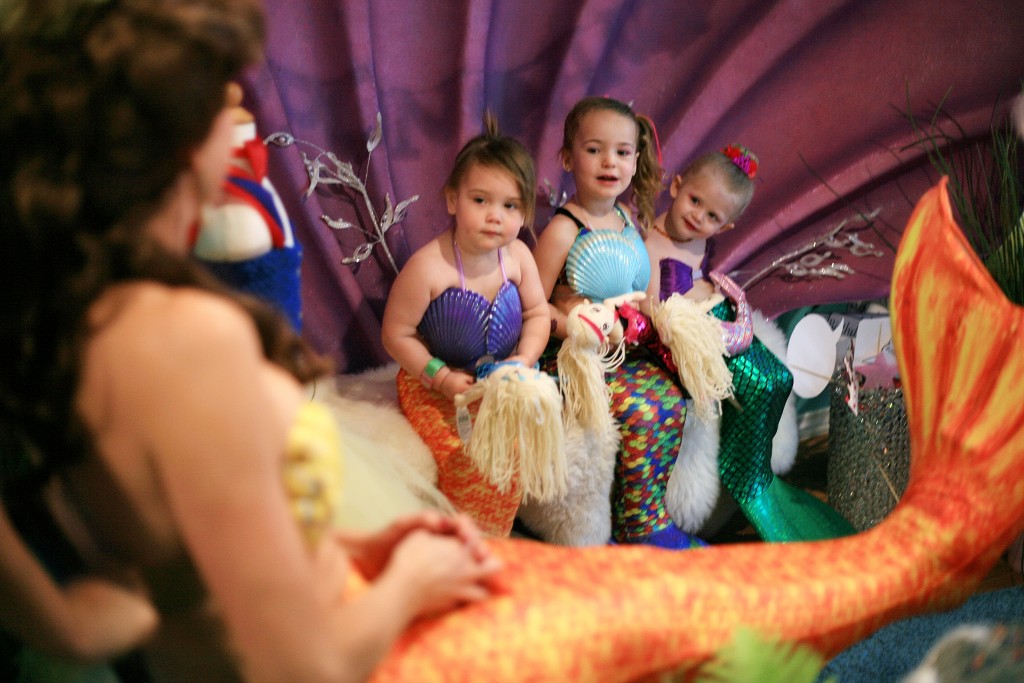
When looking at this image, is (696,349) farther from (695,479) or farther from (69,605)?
(69,605)

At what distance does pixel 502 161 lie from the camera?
1.35 meters

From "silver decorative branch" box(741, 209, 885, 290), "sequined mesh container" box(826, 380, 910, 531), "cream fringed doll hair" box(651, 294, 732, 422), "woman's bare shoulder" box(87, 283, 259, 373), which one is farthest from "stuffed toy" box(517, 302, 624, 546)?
"woman's bare shoulder" box(87, 283, 259, 373)

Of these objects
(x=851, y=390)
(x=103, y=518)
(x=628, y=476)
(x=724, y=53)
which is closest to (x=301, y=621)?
(x=103, y=518)

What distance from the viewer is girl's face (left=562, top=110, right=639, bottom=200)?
1.52 m

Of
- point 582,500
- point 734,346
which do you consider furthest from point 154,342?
point 734,346

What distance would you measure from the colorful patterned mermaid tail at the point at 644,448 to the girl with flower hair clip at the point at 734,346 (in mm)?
65

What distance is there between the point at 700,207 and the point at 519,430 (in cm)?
72

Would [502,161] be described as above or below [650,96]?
below

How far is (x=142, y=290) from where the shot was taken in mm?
539

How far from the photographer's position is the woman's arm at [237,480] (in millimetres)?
516

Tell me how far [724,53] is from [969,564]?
3.95 feet

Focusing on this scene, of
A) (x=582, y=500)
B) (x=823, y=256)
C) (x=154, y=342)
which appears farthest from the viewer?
(x=823, y=256)

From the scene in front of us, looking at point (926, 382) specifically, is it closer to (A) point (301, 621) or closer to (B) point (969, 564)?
(B) point (969, 564)

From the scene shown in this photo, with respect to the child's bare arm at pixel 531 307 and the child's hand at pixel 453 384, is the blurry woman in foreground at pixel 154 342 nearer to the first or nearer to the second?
the child's hand at pixel 453 384
